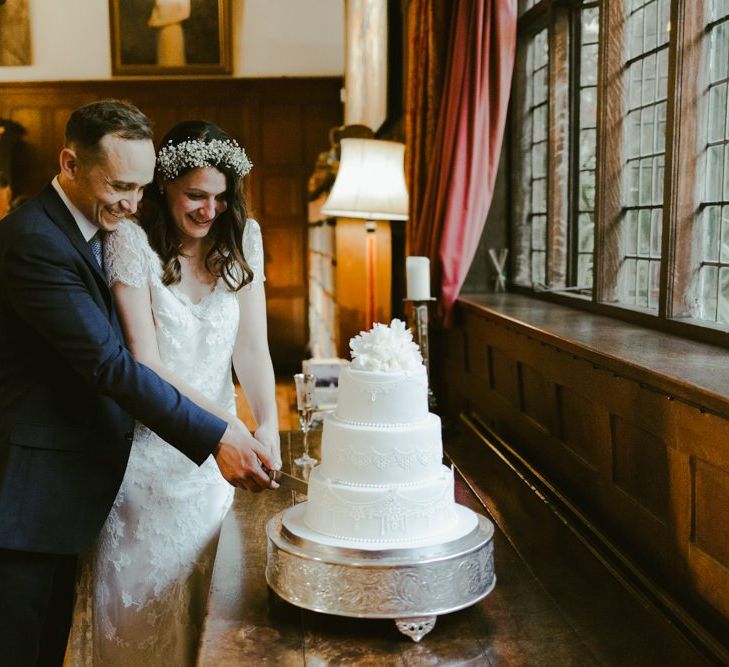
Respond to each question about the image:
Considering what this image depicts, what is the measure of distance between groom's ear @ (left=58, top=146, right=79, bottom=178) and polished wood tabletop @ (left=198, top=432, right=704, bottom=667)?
37.9 inches

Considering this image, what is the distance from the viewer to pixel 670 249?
260 cm

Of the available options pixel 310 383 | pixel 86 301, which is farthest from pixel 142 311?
pixel 310 383

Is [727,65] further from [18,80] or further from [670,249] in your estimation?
[18,80]

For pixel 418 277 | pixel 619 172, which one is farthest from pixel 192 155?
pixel 619 172

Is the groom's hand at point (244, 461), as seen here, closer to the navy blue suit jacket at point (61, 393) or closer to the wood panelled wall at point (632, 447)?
the navy blue suit jacket at point (61, 393)

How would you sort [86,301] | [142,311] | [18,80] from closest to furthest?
1. [86,301]
2. [142,311]
3. [18,80]

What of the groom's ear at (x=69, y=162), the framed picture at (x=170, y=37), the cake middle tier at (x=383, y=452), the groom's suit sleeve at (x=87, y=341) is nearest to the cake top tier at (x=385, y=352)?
the cake middle tier at (x=383, y=452)

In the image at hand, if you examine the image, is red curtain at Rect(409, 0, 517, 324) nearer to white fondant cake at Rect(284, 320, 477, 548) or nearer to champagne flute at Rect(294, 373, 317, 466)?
champagne flute at Rect(294, 373, 317, 466)

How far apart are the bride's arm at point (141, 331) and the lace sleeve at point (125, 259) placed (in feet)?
0.06

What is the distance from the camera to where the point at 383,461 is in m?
1.75

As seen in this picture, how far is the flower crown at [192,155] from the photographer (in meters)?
2.25

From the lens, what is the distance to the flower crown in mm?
2246

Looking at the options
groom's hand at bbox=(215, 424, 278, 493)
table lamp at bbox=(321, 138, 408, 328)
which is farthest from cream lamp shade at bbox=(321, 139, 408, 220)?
groom's hand at bbox=(215, 424, 278, 493)

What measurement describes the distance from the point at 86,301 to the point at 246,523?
0.72m
